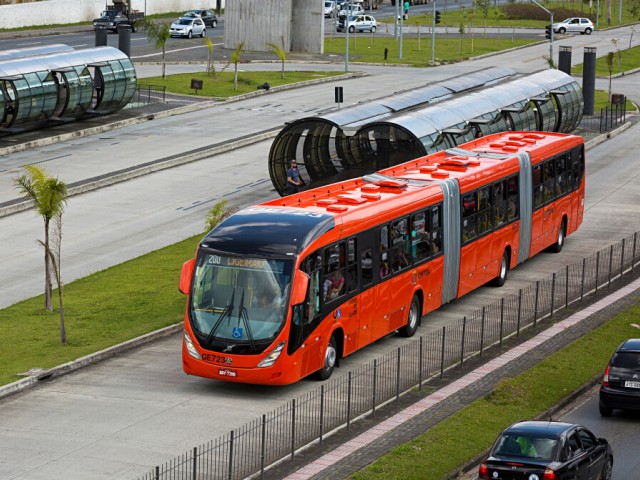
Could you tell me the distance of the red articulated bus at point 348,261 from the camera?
2697cm

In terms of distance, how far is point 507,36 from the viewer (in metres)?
119

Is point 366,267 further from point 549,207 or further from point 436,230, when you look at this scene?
point 549,207

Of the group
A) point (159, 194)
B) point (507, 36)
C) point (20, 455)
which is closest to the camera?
point (20, 455)

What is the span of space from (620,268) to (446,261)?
7356 mm

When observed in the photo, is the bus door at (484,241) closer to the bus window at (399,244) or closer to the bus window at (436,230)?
the bus window at (436,230)

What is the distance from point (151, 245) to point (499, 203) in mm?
11208

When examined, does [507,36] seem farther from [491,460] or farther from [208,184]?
[491,460]

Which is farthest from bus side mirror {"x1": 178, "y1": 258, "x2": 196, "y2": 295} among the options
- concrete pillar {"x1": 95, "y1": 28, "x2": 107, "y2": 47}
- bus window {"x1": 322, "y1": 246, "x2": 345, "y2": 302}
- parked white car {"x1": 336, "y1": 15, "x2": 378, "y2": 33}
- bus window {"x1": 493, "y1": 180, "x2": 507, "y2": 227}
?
parked white car {"x1": 336, "y1": 15, "x2": 378, "y2": 33}

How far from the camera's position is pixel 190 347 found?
27375mm

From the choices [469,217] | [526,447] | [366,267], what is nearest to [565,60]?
[469,217]

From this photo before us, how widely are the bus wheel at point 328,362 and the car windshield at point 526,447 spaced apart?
25.9ft

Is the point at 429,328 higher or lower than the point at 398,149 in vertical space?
lower

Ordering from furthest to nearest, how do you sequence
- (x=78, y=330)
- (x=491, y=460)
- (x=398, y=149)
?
(x=398, y=149) → (x=78, y=330) → (x=491, y=460)

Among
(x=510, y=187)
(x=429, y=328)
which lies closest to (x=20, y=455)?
(x=429, y=328)
